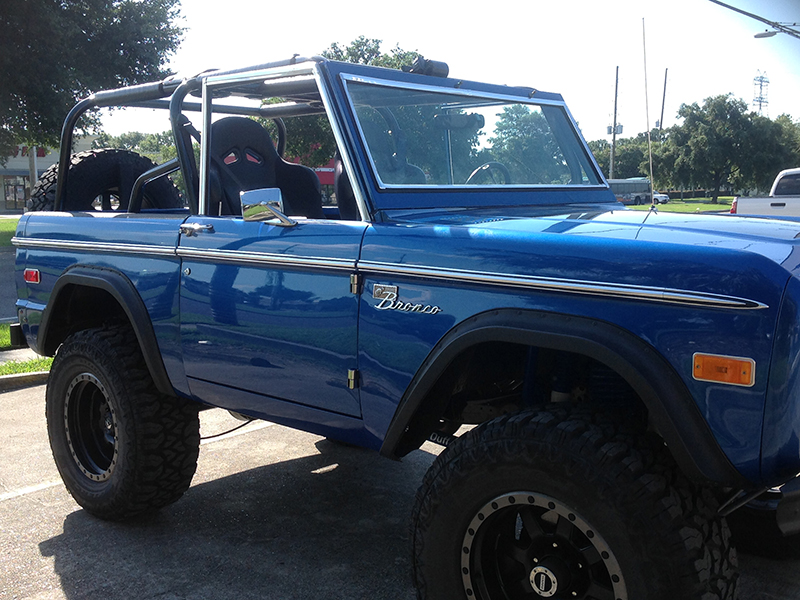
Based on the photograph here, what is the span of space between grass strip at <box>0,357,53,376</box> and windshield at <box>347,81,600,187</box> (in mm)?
4917

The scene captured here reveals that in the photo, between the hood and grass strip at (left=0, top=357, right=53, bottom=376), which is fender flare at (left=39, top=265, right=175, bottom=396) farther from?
grass strip at (left=0, top=357, right=53, bottom=376)

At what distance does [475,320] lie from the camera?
2441mm

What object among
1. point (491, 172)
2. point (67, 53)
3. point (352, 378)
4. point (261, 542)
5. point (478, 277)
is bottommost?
point (261, 542)

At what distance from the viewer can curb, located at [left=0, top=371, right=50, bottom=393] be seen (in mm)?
6566

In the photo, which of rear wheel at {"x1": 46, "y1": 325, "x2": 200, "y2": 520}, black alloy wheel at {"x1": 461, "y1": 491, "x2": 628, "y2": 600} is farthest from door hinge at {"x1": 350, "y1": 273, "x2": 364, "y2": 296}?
rear wheel at {"x1": 46, "y1": 325, "x2": 200, "y2": 520}

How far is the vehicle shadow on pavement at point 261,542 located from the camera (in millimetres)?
3250

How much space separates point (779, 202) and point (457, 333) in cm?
1053

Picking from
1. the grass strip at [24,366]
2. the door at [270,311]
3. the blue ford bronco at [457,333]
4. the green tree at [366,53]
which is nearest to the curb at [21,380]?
the grass strip at [24,366]

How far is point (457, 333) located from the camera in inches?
96.8

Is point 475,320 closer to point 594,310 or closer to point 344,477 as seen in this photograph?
point 594,310

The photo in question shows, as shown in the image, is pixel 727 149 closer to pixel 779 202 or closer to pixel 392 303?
pixel 779 202

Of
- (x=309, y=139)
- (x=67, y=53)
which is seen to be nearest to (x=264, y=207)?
(x=309, y=139)

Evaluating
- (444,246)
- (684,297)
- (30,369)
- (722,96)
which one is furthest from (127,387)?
(722,96)

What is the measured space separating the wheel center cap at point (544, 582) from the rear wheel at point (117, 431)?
210cm
